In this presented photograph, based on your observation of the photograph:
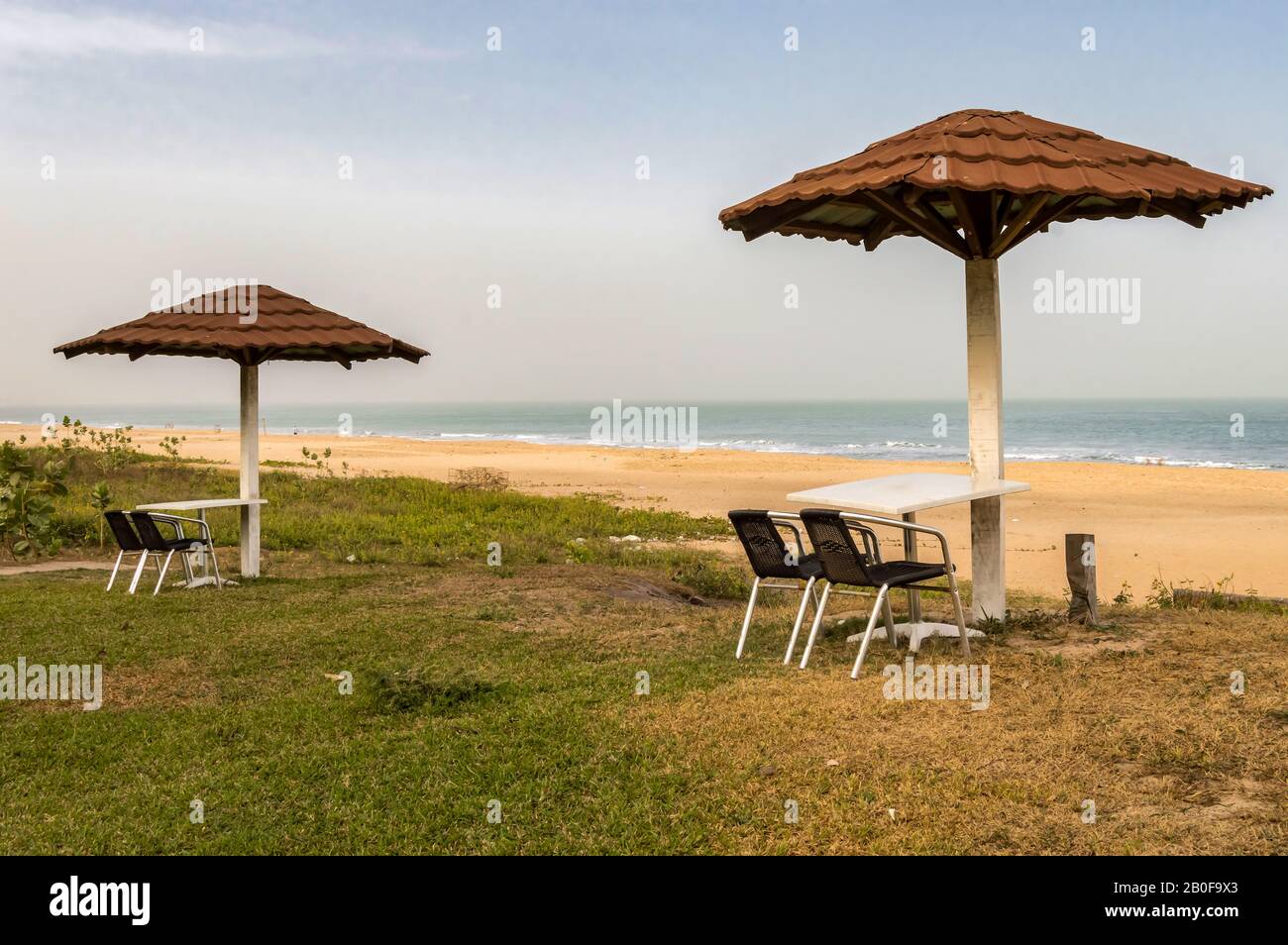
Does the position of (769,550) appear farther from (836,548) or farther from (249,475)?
(249,475)

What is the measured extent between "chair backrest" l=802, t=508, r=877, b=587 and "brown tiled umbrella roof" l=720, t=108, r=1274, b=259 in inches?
79.4

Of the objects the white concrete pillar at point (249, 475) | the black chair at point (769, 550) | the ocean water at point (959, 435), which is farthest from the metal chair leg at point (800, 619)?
the ocean water at point (959, 435)

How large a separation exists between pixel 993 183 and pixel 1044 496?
73.4ft

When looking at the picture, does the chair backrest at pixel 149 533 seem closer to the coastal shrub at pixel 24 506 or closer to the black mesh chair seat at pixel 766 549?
the coastal shrub at pixel 24 506

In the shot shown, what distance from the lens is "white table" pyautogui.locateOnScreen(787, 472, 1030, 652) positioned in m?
6.63

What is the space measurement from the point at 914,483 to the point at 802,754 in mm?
3173

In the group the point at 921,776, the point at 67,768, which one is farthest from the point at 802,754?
the point at 67,768

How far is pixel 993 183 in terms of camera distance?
20.9ft

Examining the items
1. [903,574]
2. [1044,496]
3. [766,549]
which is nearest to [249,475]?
[766,549]

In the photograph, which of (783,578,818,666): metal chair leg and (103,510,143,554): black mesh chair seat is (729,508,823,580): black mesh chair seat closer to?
(783,578,818,666): metal chair leg

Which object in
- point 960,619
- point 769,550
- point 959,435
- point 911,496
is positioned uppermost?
point 959,435

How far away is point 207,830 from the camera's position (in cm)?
446

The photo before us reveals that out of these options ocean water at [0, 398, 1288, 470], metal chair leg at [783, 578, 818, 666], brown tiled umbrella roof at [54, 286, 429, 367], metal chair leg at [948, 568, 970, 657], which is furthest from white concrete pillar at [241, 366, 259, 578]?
ocean water at [0, 398, 1288, 470]
